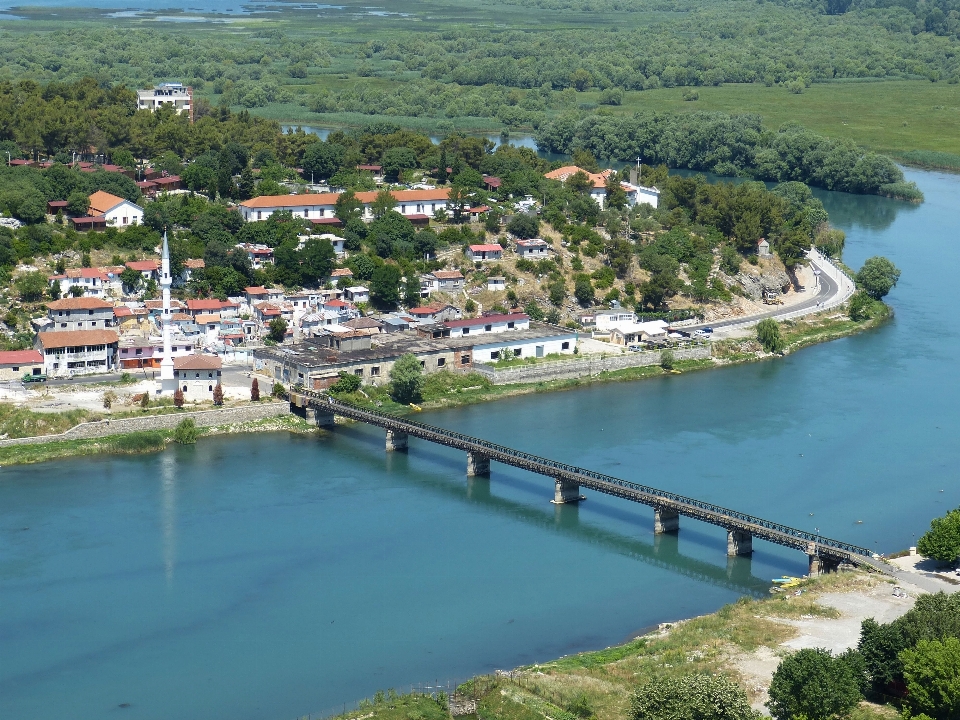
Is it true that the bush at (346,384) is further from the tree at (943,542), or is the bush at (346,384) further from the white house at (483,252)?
the tree at (943,542)

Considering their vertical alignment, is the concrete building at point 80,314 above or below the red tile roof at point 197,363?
above

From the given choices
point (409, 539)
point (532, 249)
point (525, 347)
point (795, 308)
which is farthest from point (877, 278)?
point (409, 539)

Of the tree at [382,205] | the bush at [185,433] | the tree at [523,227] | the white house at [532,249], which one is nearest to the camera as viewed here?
the bush at [185,433]

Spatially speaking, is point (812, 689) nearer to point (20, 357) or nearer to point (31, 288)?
point (20, 357)

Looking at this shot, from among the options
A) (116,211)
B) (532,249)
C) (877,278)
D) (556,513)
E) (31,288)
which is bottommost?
(556,513)

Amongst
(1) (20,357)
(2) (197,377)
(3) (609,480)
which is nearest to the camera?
(3) (609,480)

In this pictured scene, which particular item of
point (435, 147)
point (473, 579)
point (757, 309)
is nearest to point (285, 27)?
point (435, 147)

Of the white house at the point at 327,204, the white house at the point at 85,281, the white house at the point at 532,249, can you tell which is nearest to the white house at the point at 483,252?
the white house at the point at 532,249
